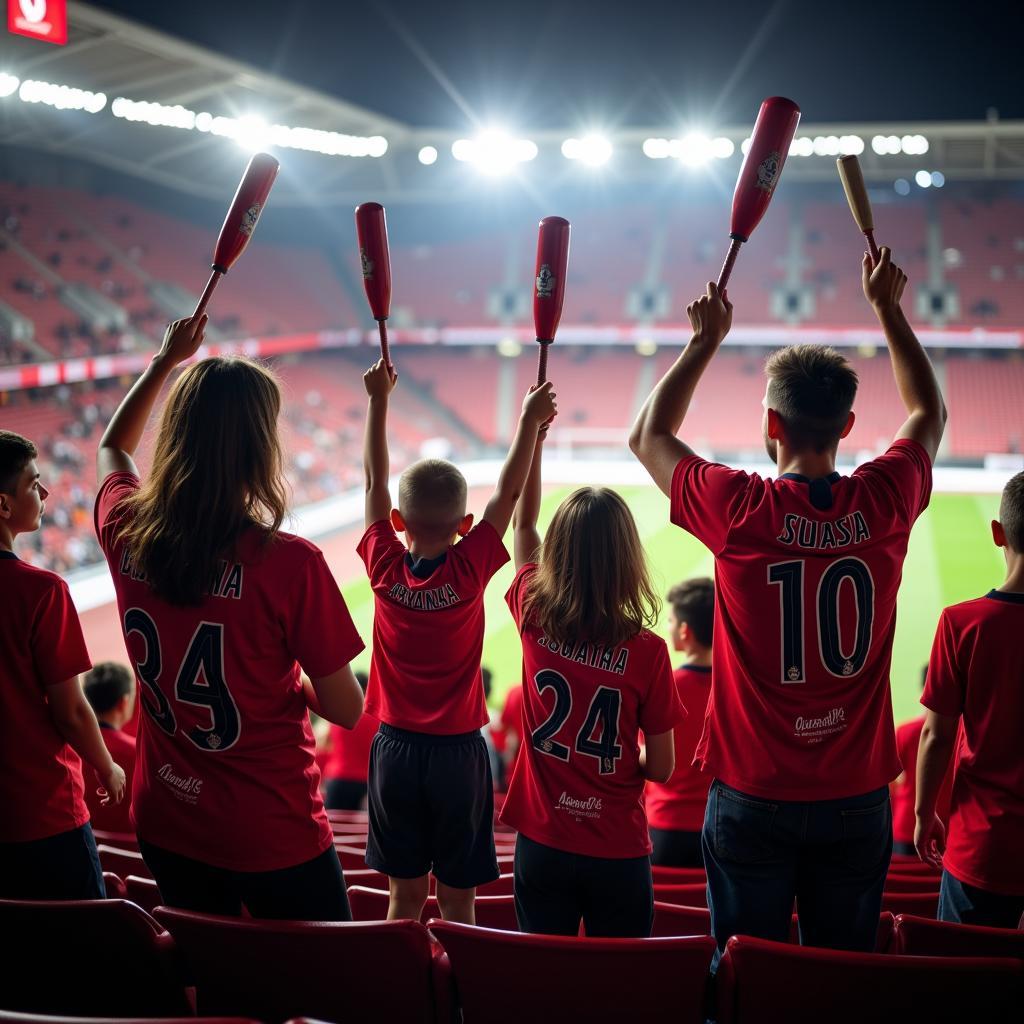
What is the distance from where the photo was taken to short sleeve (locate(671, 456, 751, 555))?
2238 millimetres

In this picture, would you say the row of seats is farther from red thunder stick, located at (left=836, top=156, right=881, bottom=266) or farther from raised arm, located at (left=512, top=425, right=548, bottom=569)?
red thunder stick, located at (left=836, top=156, right=881, bottom=266)

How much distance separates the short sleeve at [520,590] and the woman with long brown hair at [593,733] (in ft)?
0.35

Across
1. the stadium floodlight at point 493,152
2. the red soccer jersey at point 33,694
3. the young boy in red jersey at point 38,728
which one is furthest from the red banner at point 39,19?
the stadium floodlight at point 493,152

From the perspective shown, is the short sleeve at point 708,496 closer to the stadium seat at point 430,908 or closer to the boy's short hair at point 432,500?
the boy's short hair at point 432,500

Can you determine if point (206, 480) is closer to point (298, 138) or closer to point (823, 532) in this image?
point (823, 532)

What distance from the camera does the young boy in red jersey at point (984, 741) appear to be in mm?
2463

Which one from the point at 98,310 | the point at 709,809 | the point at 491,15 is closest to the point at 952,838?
the point at 709,809

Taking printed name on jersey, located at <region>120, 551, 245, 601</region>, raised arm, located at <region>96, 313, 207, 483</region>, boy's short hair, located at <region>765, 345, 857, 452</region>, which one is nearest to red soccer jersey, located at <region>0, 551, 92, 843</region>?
raised arm, located at <region>96, 313, 207, 483</region>

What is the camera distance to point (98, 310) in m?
23.3

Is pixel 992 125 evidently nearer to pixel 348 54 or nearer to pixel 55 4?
pixel 348 54

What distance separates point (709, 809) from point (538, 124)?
25170 millimetres

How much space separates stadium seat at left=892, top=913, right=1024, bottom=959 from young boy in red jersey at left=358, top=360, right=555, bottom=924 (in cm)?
115

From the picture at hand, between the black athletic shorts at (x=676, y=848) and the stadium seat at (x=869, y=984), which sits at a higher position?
the stadium seat at (x=869, y=984)

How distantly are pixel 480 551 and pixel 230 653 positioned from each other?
0.80 metres
